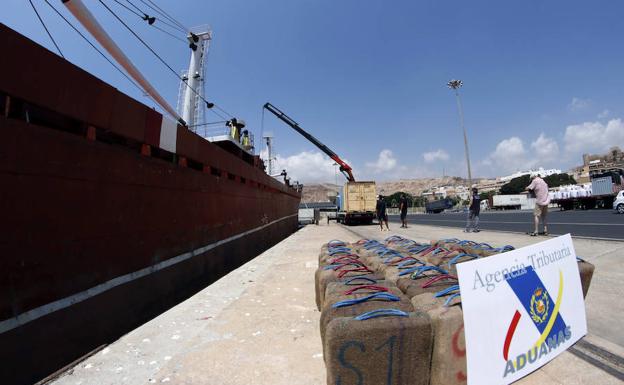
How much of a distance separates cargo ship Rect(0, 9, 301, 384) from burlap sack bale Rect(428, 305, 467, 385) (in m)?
2.92

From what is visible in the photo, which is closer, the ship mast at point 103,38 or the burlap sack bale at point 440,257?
the burlap sack bale at point 440,257

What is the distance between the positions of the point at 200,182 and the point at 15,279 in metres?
3.58

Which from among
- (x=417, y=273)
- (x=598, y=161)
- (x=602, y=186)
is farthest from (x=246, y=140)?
(x=598, y=161)

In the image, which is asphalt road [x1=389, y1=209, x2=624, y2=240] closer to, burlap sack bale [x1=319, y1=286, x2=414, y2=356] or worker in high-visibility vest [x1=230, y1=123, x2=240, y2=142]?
burlap sack bale [x1=319, y1=286, x2=414, y2=356]

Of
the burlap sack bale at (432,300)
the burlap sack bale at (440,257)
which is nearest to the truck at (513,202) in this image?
the burlap sack bale at (440,257)

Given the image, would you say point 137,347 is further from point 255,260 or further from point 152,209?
point 255,260

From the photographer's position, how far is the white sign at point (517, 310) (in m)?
1.94

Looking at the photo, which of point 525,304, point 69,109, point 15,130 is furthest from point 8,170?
A: point 525,304

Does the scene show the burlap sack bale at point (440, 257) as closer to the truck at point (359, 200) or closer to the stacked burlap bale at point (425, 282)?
the stacked burlap bale at point (425, 282)

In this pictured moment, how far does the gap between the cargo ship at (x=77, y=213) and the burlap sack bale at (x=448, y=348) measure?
9.59ft

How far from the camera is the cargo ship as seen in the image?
8.00ft

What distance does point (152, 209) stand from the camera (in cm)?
429

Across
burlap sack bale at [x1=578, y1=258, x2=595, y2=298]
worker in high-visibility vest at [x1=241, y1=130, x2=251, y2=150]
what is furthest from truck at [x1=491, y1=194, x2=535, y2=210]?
burlap sack bale at [x1=578, y1=258, x2=595, y2=298]

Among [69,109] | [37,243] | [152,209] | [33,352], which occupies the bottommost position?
[33,352]
